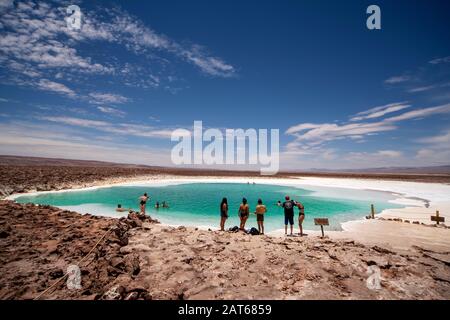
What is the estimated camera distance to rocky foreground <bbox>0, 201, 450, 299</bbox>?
564 cm

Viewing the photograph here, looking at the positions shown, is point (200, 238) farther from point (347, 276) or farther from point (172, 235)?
point (347, 276)

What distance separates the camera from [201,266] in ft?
22.5

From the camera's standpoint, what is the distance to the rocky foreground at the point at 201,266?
5.64 m

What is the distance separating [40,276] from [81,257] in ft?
3.98

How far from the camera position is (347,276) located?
6375 millimetres

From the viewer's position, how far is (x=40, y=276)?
20.5ft
